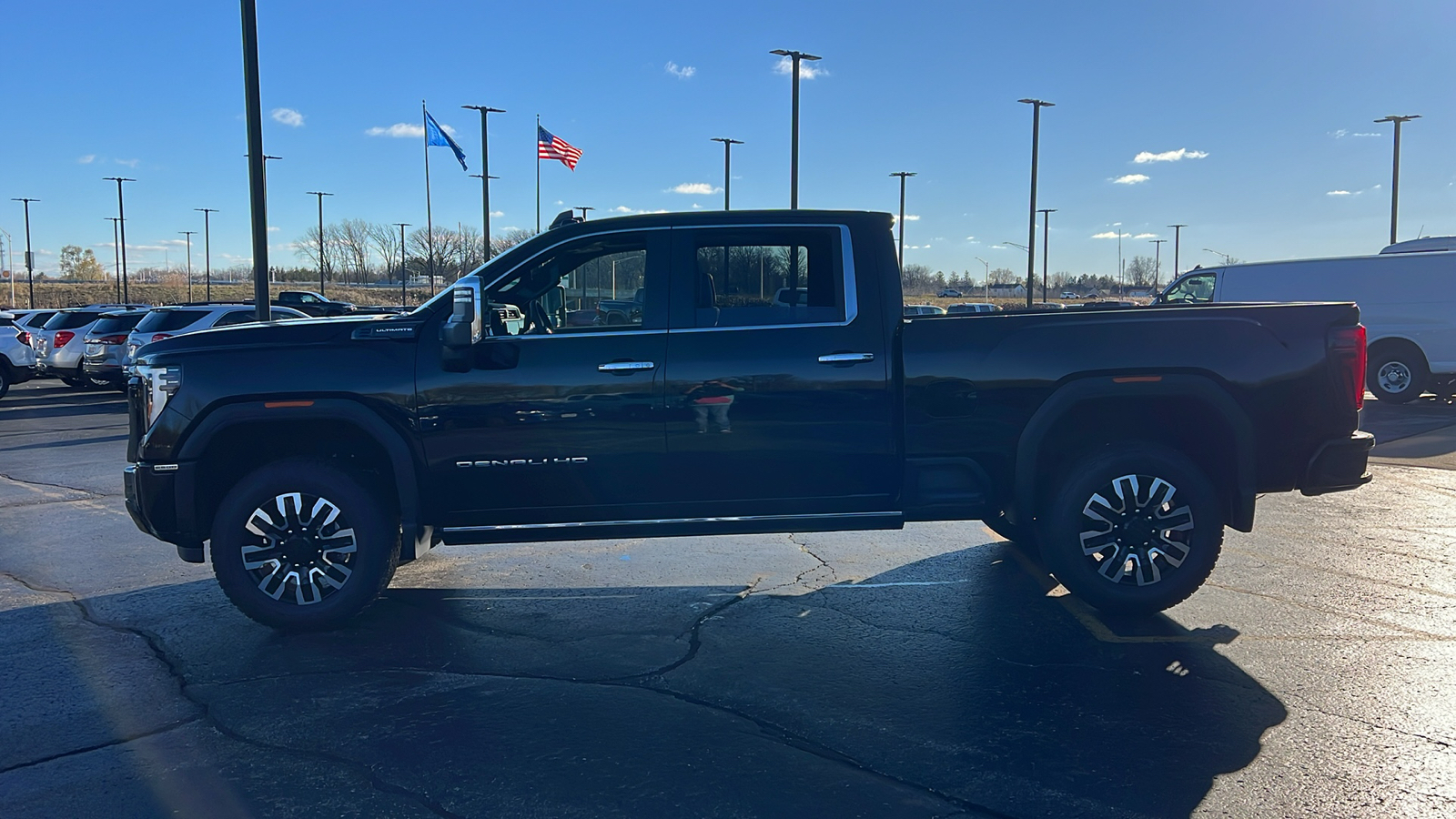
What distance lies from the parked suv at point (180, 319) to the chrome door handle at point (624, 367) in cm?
1338

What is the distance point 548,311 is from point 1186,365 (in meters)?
3.29

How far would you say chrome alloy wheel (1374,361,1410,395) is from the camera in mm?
15422

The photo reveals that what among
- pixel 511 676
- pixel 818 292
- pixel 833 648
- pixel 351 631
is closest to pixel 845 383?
pixel 818 292

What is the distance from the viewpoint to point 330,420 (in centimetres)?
512

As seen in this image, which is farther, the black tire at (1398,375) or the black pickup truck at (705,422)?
the black tire at (1398,375)

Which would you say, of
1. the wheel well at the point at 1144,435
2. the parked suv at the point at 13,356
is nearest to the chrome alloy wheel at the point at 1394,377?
the wheel well at the point at 1144,435

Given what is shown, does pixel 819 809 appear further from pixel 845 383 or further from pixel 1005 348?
pixel 1005 348

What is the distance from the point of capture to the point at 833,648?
194 inches

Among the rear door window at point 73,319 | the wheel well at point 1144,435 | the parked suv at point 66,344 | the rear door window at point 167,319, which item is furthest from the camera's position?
the rear door window at point 73,319

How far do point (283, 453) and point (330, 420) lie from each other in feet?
1.43

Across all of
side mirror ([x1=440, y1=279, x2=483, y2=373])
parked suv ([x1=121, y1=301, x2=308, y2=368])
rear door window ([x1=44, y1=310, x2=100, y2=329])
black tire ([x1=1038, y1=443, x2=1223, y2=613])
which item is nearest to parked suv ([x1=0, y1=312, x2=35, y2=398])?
rear door window ([x1=44, y1=310, x2=100, y2=329])

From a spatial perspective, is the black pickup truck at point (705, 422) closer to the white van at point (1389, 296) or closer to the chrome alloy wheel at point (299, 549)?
the chrome alloy wheel at point (299, 549)

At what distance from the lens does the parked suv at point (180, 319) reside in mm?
16938

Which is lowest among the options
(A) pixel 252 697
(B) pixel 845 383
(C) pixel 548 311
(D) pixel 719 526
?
(A) pixel 252 697
